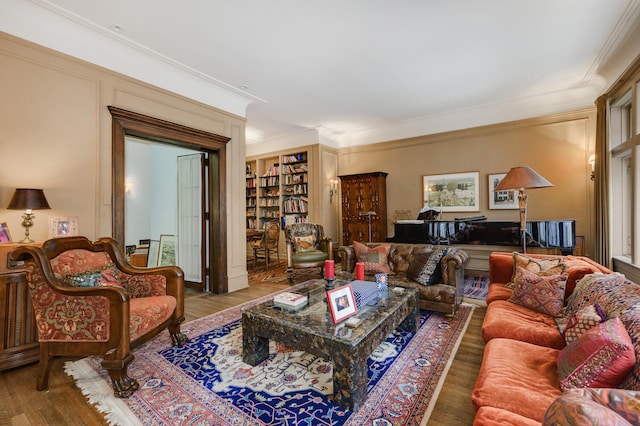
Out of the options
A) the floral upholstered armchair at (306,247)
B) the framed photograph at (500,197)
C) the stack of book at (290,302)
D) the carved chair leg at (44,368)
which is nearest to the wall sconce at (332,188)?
the floral upholstered armchair at (306,247)

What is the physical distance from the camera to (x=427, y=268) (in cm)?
336

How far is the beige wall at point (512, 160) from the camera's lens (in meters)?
4.66

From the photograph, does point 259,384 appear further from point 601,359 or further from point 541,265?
point 541,265

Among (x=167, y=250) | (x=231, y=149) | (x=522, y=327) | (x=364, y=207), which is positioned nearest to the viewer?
(x=522, y=327)

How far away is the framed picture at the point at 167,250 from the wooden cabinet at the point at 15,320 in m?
2.64

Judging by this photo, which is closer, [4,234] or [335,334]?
[335,334]

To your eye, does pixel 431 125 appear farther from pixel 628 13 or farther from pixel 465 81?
pixel 628 13

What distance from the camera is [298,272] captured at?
5734 mm

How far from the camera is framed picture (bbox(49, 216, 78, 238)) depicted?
2.70 metres

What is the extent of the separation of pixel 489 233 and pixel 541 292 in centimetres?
256

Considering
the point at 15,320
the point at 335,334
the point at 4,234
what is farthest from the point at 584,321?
the point at 4,234

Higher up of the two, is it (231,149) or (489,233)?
(231,149)

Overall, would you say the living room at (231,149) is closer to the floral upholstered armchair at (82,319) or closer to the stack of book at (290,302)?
the floral upholstered armchair at (82,319)

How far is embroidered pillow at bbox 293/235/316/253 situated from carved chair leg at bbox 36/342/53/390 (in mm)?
3522
